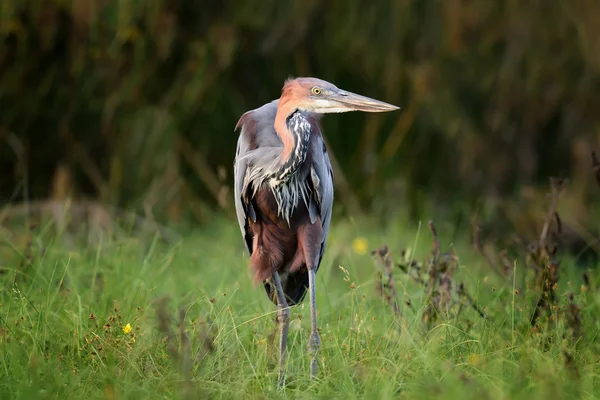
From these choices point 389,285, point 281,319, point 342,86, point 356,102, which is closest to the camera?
point 281,319

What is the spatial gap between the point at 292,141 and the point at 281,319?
0.82 meters

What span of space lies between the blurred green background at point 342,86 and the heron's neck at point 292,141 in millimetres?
2963

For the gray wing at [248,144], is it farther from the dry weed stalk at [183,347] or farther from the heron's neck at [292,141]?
the dry weed stalk at [183,347]

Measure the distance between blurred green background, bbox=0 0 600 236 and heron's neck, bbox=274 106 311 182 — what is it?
296 centimetres

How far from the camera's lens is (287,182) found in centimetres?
468

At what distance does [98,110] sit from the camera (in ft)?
Result: 25.7

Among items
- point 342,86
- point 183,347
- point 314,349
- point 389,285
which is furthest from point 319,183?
point 342,86

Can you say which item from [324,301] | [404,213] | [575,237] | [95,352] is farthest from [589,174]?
[95,352]

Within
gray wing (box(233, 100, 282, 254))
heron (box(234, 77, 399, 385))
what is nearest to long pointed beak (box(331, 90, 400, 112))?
heron (box(234, 77, 399, 385))

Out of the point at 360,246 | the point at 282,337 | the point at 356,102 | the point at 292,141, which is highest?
the point at 356,102

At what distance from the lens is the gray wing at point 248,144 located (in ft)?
15.9

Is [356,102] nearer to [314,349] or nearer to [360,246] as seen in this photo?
[314,349]

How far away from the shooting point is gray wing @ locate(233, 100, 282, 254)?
485 centimetres

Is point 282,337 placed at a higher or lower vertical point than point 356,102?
lower
